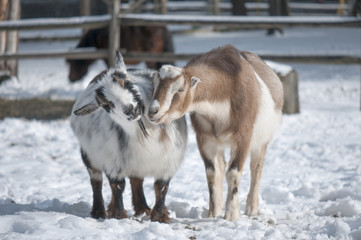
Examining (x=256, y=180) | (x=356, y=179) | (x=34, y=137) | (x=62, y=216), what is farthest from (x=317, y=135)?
(x=62, y=216)

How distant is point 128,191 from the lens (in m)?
5.41

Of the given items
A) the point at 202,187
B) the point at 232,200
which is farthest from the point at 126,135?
the point at 202,187

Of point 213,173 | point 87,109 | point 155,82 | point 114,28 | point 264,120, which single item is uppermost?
point 114,28

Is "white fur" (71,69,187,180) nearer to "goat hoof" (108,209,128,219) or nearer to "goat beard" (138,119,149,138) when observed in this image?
"goat beard" (138,119,149,138)

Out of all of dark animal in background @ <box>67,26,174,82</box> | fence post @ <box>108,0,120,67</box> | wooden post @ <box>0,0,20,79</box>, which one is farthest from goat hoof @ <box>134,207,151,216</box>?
wooden post @ <box>0,0,20,79</box>

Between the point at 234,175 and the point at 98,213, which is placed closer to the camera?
the point at 234,175

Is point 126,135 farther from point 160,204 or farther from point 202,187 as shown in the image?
A: point 202,187

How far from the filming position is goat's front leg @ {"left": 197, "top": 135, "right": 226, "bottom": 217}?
442 cm

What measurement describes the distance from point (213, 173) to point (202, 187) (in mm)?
1041

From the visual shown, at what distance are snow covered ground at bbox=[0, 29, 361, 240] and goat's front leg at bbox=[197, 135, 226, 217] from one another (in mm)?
187

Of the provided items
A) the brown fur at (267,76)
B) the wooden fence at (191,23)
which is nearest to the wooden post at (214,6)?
the wooden fence at (191,23)

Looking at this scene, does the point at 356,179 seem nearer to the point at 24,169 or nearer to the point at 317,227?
the point at 317,227

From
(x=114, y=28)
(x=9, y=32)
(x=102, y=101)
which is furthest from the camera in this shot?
(x=9, y=32)

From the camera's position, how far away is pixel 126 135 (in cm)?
405
